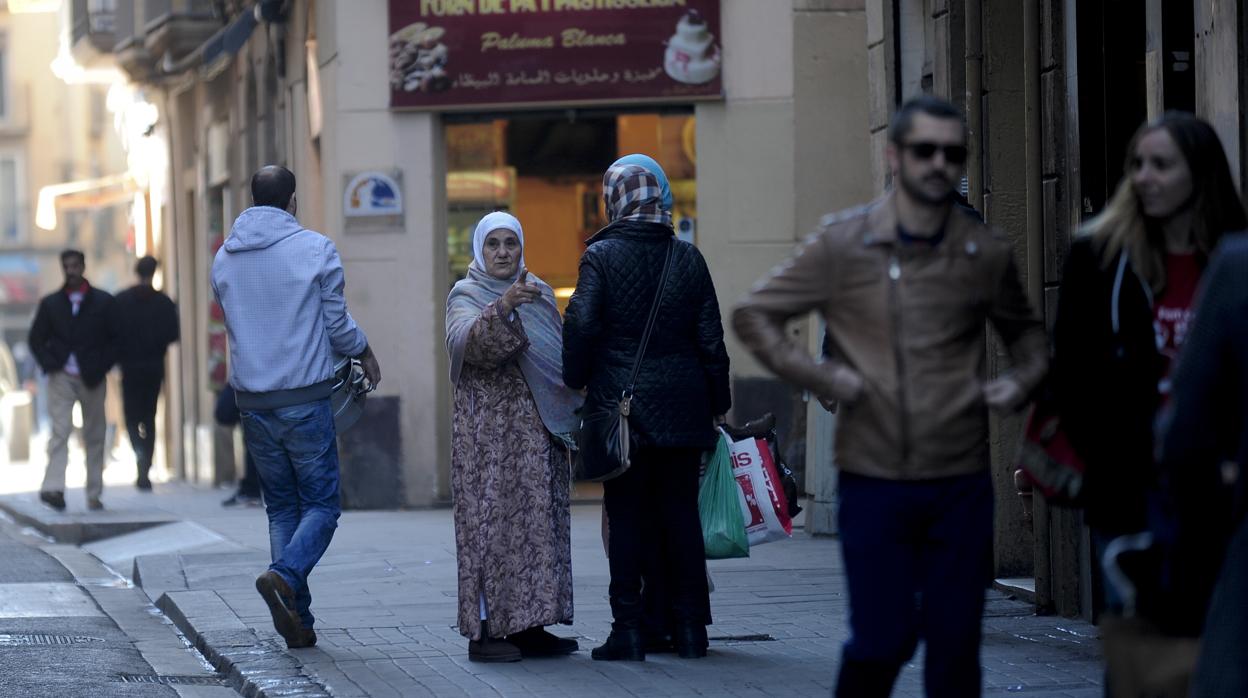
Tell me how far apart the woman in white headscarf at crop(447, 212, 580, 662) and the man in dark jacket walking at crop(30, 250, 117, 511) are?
9226mm

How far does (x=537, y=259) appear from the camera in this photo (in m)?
15.9

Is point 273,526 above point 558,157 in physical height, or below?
below

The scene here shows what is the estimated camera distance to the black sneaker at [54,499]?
54.9ft

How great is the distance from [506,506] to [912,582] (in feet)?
9.70

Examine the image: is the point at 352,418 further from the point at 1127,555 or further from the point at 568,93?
the point at 568,93

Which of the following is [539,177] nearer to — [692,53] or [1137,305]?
[692,53]

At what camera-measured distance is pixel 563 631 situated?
8.81 metres

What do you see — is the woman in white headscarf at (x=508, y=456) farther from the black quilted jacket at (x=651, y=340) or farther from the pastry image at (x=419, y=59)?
the pastry image at (x=419, y=59)

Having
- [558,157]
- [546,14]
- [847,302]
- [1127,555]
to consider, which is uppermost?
[546,14]

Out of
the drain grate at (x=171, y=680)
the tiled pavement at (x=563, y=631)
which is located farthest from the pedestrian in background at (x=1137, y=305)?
the drain grate at (x=171, y=680)

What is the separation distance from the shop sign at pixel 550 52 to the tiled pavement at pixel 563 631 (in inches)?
147

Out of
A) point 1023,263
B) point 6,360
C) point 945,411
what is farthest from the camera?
point 6,360

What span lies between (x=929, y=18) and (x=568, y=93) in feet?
15.9

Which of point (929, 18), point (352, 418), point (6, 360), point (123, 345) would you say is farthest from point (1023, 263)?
point (6, 360)
